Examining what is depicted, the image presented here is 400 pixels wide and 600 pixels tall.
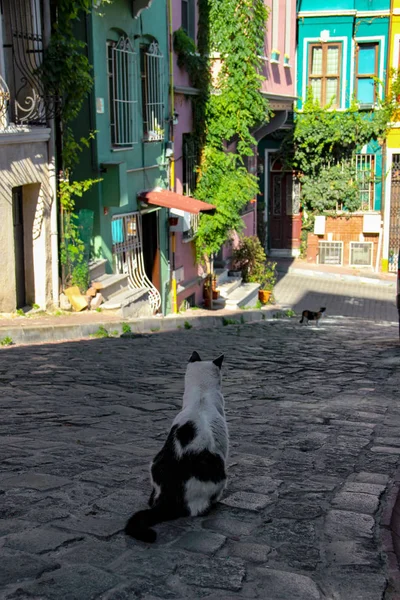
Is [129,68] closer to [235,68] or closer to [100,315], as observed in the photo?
[235,68]

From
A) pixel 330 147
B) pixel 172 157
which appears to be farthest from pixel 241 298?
pixel 330 147

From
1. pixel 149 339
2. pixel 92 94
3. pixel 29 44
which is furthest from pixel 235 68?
pixel 149 339

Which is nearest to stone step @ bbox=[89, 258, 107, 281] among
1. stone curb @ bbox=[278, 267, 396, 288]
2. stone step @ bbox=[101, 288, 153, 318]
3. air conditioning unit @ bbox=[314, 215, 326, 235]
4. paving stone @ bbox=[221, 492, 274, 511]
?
stone step @ bbox=[101, 288, 153, 318]

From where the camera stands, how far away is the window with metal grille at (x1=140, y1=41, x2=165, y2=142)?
14969 mm

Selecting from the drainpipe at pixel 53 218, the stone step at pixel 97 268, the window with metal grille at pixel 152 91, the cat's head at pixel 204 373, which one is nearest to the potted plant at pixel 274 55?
the window with metal grille at pixel 152 91

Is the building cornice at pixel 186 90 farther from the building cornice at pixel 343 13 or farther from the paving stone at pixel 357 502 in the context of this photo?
the paving stone at pixel 357 502

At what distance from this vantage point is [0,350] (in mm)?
8961

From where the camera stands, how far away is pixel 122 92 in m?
13.8

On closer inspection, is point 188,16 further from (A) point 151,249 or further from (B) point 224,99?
(A) point 151,249

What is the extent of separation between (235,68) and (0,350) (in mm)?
10567

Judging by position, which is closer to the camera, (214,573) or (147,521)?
(214,573)

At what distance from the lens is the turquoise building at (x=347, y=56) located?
25.5 m

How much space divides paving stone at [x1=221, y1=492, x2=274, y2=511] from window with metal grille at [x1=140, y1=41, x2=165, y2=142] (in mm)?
11550

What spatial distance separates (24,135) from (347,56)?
1806 centimetres
